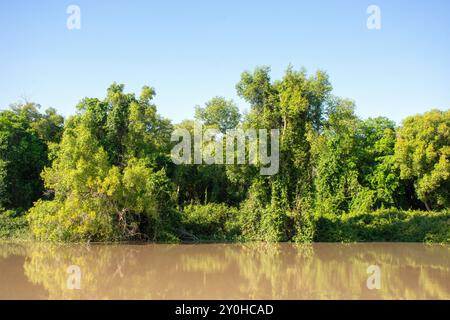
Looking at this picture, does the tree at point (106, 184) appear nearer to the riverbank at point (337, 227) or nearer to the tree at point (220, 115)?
the riverbank at point (337, 227)

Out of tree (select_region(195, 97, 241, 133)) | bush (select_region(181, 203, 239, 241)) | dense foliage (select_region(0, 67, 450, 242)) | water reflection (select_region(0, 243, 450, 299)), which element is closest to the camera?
water reflection (select_region(0, 243, 450, 299))

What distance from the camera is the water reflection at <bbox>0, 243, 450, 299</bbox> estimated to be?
1157 centimetres

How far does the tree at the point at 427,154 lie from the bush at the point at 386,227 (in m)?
1.85

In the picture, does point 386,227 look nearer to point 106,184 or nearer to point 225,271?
point 225,271

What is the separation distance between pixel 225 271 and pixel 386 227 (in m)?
10.4

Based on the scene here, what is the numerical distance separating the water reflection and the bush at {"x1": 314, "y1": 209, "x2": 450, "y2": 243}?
1066mm

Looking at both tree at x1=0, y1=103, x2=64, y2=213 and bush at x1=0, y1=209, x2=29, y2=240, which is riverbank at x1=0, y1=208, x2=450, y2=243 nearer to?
bush at x1=0, y1=209, x2=29, y2=240

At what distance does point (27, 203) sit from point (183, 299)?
16.9 meters

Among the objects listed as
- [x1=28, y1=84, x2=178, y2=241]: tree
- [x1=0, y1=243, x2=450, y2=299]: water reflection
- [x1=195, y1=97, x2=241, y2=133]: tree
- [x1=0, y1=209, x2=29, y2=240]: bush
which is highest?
[x1=195, y1=97, x2=241, y2=133]: tree

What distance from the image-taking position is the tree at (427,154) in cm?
2362

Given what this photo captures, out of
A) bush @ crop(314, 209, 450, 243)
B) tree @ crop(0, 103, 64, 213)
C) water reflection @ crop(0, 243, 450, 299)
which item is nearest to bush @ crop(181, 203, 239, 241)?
water reflection @ crop(0, 243, 450, 299)

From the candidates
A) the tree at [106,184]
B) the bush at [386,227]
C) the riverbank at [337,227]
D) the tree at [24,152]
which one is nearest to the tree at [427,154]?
the riverbank at [337,227]

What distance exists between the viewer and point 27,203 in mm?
24844

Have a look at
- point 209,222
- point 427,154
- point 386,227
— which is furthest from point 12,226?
point 427,154
